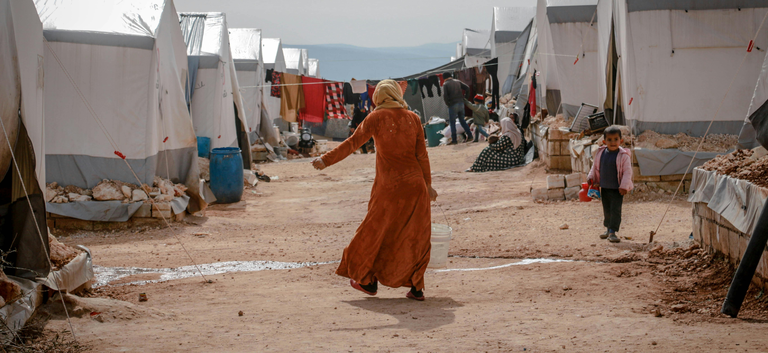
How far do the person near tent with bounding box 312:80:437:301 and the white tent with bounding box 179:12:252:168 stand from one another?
790 centimetres

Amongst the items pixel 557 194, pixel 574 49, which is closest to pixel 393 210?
pixel 557 194

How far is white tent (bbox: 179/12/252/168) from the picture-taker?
1149 centimetres

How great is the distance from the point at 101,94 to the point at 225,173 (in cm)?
238

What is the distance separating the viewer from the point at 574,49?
12.1m

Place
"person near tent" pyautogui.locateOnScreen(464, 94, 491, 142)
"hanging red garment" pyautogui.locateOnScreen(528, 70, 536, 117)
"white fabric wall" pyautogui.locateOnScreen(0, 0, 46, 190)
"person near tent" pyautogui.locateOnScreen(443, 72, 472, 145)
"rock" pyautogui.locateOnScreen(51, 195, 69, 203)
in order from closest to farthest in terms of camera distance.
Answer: "white fabric wall" pyautogui.locateOnScreen(0, 0, 46, 190)
"rock" pyautogui.locateOnScreen(51, 195, 69, 203)
"hanging red garment" pyautogui.locateOnScreen(528, 70, 536, 117)
"person near tent" pyautogui.locateOnScreen(443, 72, 472, 145)
"person near tent" pyautogui.locateOnScreen(464, 94, 491, 142)

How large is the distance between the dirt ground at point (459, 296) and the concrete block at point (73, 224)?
0.89 feet

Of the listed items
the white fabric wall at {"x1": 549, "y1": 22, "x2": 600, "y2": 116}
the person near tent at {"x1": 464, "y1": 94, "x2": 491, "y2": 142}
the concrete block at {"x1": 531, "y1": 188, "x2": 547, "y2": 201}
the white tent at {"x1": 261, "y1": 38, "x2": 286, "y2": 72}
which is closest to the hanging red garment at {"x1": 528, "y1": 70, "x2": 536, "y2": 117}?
the person near tent at {"x1": 464, "y1": 94, "x2": 491, "y2": 142}

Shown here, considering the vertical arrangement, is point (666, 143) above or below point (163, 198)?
above

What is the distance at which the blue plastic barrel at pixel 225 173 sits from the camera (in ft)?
31.2

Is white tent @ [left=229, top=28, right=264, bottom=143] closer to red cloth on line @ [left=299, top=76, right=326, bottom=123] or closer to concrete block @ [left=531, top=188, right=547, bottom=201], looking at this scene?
red cloth on line @ [left=299, top=76, right=326, bottom=123]

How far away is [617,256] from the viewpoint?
5.10m

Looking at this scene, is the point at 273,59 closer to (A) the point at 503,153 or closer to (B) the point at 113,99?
(A) the point at 503,153

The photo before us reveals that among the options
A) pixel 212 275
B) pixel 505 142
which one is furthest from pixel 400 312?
pixel 505 142

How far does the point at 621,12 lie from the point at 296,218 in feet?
17.3
